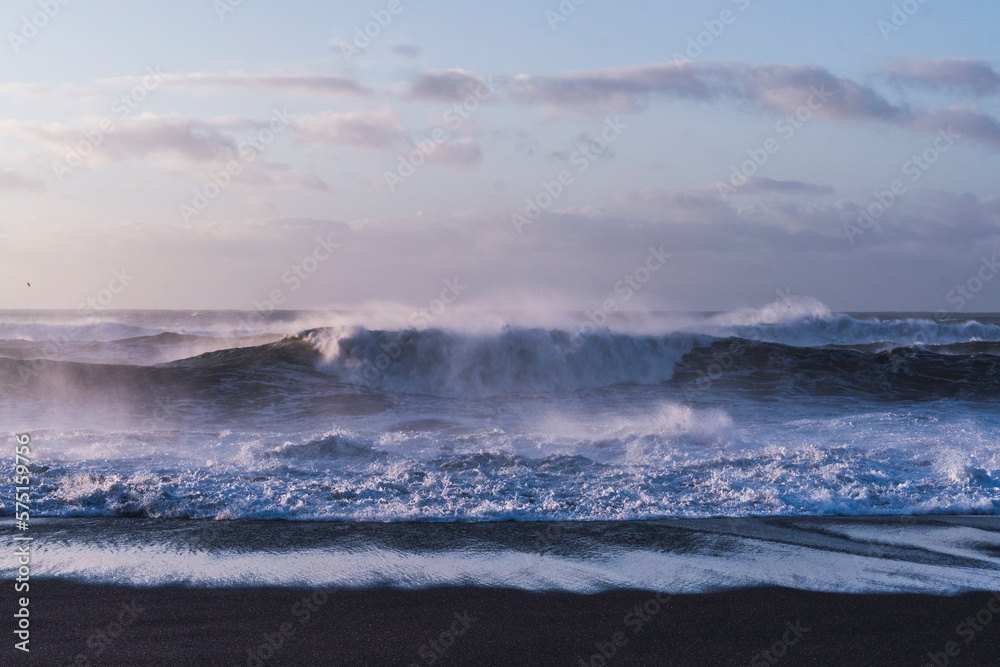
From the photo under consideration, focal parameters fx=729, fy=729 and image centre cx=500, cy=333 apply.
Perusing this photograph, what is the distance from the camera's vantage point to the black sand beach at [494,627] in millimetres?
4109

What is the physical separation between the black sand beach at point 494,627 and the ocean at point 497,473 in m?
0.27

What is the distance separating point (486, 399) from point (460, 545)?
10.3 m

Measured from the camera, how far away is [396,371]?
18.5 metres

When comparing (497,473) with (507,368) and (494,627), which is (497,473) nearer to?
(494,627)

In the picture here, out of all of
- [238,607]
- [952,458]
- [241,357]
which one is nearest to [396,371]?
[241,357]

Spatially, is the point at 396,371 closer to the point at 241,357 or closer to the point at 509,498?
the point at 241,357

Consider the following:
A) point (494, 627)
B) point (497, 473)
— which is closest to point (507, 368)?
point (497, 473)

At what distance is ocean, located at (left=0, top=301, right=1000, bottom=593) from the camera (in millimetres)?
5672

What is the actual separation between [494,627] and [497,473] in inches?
168

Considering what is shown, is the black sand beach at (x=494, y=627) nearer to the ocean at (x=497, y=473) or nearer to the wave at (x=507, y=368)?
the ocean at (x=497, y=473)

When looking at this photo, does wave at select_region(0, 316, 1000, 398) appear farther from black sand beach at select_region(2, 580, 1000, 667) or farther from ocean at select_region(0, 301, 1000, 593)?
black sand beach at select_region(2, 580, 1000, 667)

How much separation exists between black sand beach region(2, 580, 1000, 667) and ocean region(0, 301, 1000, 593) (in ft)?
0.89

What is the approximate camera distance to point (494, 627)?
14.7 ft

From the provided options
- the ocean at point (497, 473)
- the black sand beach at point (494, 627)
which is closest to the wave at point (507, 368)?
the ocean at point (497, 473)
